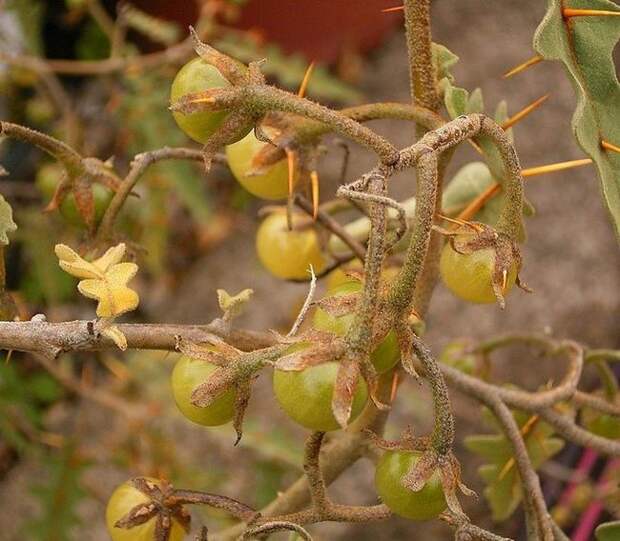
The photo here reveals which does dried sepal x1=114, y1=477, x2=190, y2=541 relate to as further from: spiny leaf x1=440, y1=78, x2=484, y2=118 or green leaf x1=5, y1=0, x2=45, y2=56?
green leaf x1=5, y1=0, x2=45, y2=56

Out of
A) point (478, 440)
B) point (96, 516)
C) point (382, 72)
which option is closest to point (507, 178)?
point (478, 440)

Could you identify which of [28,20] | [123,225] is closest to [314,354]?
[123,225]

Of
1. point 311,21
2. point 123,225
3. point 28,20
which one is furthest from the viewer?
point 311,21

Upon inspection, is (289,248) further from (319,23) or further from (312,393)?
(319,23)

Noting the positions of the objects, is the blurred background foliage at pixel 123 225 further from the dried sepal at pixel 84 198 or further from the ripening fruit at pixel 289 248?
the dried sepal at pixel 84 198

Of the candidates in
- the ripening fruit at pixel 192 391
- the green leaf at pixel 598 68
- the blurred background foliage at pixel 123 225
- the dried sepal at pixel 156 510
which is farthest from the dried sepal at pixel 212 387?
the blurred background foliage at pixel 123 225

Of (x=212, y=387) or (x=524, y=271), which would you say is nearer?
(x=212, y=387)

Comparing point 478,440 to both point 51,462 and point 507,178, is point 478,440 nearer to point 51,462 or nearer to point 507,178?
point 507,178
